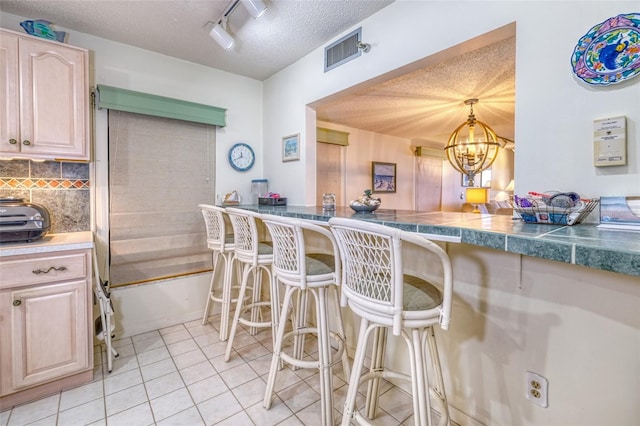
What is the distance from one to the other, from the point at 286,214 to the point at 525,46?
5.01ft

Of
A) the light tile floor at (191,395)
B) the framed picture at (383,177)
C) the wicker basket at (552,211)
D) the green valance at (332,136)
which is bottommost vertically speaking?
the light tile floor at (191,395)

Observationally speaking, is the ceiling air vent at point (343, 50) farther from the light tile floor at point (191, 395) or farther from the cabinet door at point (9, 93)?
the light tile floor at point (191, 395)

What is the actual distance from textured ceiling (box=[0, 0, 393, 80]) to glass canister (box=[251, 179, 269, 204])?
1184mm

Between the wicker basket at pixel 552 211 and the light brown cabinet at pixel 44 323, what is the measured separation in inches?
95.0

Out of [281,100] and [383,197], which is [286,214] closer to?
[281,100]

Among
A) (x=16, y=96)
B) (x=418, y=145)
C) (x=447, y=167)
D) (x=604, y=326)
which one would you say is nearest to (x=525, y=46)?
(x=604, y=326)

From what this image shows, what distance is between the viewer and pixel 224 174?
3.00m

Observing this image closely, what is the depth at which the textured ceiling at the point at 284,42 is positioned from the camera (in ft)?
6.38

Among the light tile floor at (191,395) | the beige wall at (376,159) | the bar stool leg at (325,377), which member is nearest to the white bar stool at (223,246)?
the light tile floor at (191,395)

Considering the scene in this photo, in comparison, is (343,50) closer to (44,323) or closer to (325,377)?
(325,377)

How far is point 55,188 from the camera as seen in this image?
7.29 feet

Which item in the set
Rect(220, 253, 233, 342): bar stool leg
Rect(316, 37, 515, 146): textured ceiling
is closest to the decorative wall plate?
Rect(316, 37, 515, 146): textured ceiling

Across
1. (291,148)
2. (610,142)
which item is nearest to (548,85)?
(610,142)

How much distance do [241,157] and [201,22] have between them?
1.24 meters
